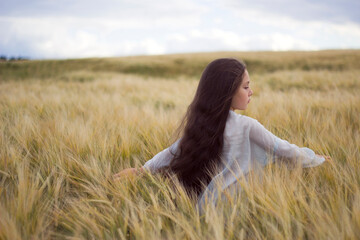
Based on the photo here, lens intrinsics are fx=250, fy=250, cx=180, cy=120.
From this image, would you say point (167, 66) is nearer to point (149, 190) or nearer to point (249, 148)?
point (249, 148)

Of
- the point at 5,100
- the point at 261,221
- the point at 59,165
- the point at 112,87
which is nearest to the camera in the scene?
the point at 261,221

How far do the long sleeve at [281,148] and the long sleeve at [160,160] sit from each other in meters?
0.40

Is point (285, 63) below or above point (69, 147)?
above

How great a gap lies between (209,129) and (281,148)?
34cm

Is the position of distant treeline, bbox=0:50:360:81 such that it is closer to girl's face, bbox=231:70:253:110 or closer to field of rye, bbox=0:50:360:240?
field of rye, bbox=0:50:360:240

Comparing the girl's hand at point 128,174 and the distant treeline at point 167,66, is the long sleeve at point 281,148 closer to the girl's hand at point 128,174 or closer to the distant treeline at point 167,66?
the girl's hand at point 128,174

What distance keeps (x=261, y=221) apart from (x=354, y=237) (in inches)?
9.5

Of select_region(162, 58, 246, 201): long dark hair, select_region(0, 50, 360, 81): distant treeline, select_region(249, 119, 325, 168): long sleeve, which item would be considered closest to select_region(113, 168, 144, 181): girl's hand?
select_region(162, 58, 246, 201): long dark hair

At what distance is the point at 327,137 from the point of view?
5.05ft

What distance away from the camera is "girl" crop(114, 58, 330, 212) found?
115 centimetres

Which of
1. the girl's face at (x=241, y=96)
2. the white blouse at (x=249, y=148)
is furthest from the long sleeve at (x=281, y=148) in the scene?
the girl's face at (x=241, y=96)

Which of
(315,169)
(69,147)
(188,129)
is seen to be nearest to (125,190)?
(188,129)

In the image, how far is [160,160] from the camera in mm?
1245

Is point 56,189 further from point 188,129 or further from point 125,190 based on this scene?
point 188,129
